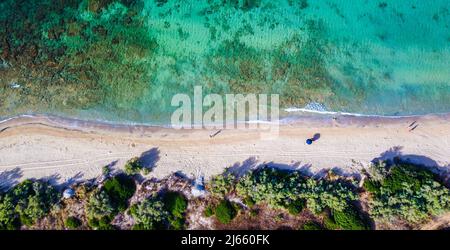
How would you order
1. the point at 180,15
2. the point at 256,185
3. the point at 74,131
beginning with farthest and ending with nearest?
the point at 180,15
the point at 74,131
the point at 256,185

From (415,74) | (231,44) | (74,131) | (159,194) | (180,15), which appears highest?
(180,15)

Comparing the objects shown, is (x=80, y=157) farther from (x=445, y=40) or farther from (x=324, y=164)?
(x=445, y=40)

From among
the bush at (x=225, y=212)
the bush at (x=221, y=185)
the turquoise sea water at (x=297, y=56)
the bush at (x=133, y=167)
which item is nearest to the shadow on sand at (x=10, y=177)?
the turquoise sea water at (x=297, y=56)

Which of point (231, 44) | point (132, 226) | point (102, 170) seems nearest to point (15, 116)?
point (102, 170)

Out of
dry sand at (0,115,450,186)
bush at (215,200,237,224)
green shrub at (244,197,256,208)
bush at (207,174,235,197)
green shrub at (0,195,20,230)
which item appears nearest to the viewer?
green shrub at (0,195,20,230)

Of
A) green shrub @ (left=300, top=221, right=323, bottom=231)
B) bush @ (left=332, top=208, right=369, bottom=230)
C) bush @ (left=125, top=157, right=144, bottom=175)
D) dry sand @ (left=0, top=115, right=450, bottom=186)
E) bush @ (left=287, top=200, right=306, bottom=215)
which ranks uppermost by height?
dry sand @ (left=0, top=115, right=450, bottom=186)

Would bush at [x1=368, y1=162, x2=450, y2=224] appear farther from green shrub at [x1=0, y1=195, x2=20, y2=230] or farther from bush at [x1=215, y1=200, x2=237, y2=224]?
green shrub at [x1=0, y1=195, x2=20, y2=230]

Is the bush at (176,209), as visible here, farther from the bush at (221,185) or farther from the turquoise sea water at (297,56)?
the turquoise sea water at (297,56)

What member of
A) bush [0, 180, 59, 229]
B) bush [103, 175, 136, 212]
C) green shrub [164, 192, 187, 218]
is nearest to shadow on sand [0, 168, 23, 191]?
bush [0, 180, 59, 229]
